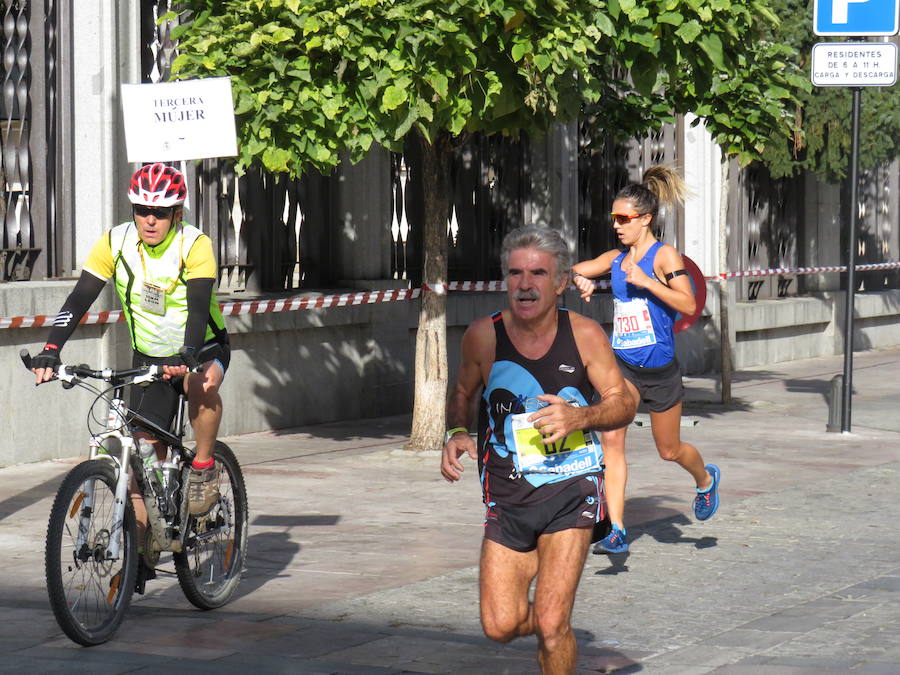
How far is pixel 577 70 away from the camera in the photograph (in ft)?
33.7

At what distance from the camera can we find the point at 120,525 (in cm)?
628

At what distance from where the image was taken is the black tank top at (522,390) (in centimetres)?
526

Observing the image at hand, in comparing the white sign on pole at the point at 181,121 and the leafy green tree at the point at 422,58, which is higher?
the leafy green tree at the point at 422,58

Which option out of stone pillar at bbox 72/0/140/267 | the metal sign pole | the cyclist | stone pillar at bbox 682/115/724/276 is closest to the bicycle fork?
the cyclist

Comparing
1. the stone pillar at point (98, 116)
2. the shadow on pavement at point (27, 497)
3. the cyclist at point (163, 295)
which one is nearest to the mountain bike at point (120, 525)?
the cyclist at point (163, 295)

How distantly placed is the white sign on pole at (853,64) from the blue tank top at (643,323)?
541 centimetres

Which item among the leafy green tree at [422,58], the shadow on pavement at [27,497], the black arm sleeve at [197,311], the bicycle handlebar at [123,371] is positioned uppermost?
the leafy green tree at [422,58]

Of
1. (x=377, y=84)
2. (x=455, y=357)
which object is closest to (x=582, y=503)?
(x=377, y=84)

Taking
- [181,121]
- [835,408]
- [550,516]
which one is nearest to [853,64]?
[835,408]

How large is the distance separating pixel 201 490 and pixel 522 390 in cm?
211

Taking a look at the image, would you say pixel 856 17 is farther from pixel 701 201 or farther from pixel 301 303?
pixel 701 201

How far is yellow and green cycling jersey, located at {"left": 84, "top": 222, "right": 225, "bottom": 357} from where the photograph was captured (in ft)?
22.3

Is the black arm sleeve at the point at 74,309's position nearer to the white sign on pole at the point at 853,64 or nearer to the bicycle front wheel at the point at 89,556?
the bicycle front wheel at the point at 89,556

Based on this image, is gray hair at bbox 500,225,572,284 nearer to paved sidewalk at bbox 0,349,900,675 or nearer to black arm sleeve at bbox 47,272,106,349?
paved sidewalk at bbox 0,349,900,675
